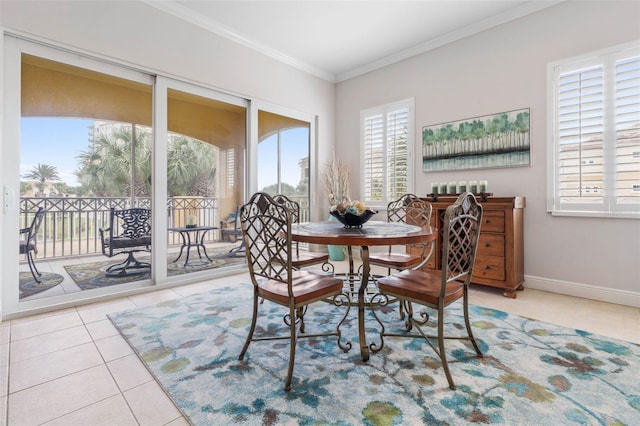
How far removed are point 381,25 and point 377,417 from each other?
411 centimetres

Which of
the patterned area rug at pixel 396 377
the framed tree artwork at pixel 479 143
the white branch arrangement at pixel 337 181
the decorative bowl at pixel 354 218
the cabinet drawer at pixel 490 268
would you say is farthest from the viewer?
the white branch arrangement at pixel 337 181

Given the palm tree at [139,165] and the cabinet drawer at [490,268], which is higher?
the palm tree at [139,165]

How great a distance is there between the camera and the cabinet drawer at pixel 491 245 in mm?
3184

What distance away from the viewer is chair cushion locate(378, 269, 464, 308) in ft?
5.64

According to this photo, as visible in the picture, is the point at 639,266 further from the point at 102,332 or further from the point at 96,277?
the point at 96,277

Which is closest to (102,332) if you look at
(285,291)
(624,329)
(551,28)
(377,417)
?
(285,291)

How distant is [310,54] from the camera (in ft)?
15.0

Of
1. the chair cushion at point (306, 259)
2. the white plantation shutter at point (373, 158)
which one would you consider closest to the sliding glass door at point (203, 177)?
the chair cushion at point (306, 259)

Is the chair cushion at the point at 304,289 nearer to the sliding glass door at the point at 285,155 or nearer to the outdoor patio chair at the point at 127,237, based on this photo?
the outdoor patio chair at the point at 127,237

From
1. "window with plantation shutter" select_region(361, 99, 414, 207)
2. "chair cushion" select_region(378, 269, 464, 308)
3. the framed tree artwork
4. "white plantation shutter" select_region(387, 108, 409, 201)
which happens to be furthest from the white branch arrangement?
"chair cushion" select_region(378, 269, 464, 308)

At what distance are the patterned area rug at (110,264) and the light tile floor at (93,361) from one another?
26 centimetres

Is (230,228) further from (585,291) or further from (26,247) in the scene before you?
(585,291)

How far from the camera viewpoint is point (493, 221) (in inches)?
127

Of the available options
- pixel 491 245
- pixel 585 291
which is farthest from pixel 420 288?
pixel 585 291
